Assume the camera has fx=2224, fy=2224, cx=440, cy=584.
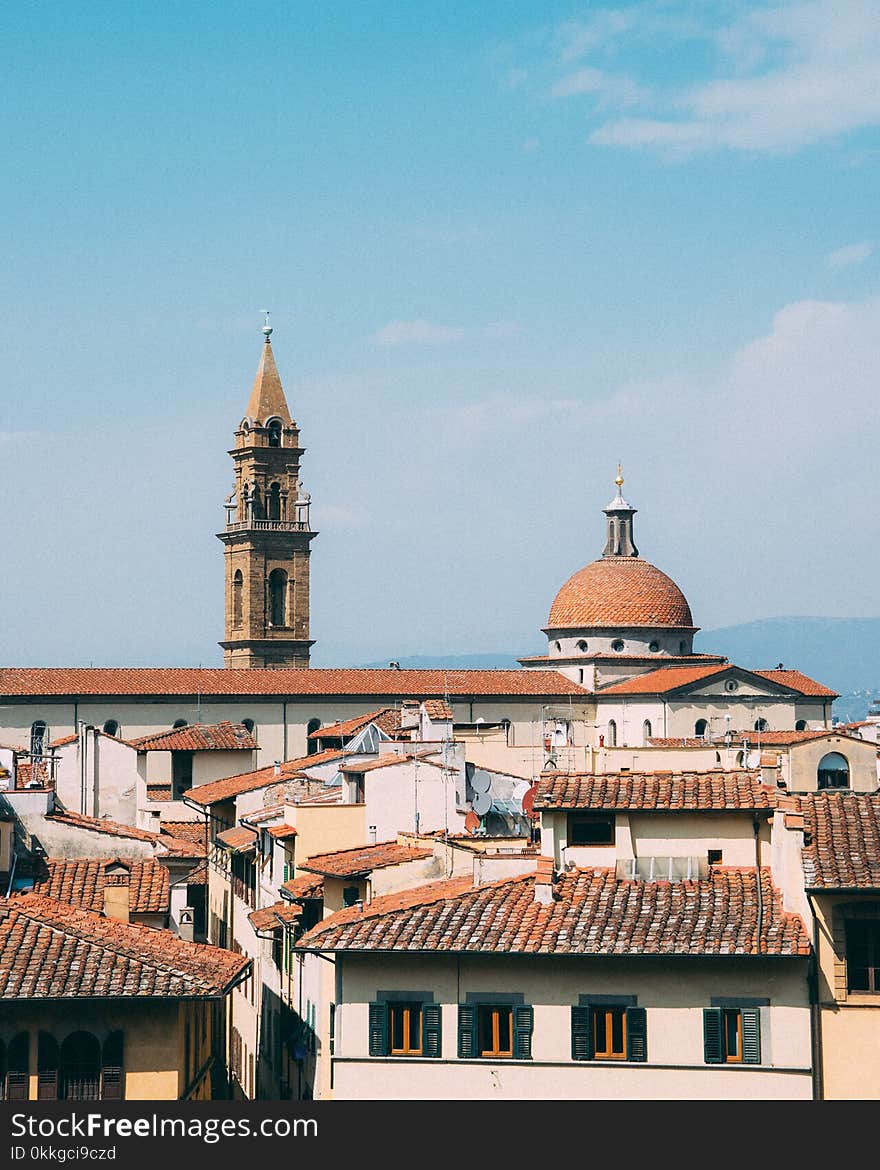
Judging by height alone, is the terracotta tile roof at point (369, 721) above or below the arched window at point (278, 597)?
below

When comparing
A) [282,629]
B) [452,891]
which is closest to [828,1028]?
Answer: [452,891]

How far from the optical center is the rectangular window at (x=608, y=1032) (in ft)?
82.9

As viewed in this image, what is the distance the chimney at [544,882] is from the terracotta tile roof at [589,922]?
0.09m

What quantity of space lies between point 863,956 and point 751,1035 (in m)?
1.57

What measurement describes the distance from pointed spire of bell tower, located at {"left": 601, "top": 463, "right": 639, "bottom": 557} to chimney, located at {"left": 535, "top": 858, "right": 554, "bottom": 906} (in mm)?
81921

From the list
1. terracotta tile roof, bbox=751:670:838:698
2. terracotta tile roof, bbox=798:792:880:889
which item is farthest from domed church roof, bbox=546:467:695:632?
terracotta tile roof, bbox=798:792:880:889

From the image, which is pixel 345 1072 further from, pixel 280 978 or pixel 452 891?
pixel 280 978

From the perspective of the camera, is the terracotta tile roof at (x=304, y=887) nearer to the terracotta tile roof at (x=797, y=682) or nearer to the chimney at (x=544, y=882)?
the chimney at (x=544, y=882)

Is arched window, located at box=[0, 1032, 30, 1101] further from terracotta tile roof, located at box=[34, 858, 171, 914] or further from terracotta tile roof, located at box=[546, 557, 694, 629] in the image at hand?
terracotta tile roof, located at box=[546, 557, 694, 629]

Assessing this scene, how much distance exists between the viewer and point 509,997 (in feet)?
83.8

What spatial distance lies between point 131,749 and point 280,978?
26.9 meters

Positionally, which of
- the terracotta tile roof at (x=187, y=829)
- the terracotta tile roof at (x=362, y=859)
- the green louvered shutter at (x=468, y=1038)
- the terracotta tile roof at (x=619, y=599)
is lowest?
the green louvered shutter at (x=468, y=1038)

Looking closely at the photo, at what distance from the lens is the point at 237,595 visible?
116 metres

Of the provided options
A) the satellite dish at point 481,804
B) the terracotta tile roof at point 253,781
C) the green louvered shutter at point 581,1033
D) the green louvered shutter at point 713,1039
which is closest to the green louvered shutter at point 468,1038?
the green louvered shutter at point 581,1033
